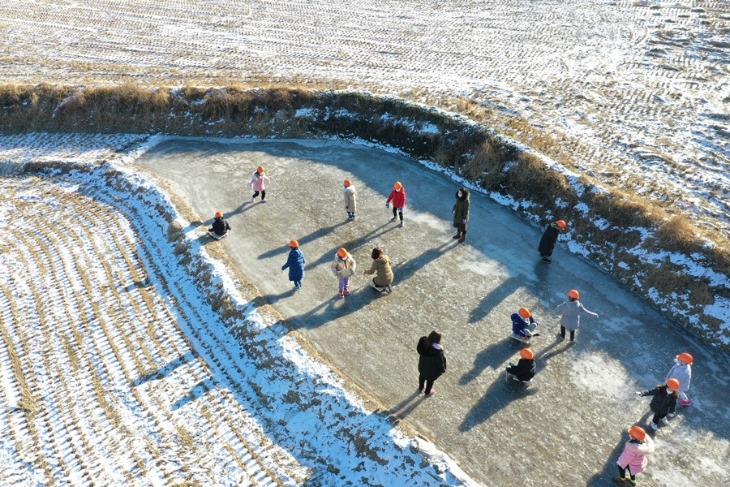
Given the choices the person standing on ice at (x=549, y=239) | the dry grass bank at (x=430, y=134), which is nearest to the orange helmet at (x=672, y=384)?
the dry grass bank at (x=430, y=134)

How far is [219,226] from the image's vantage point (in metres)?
13.9

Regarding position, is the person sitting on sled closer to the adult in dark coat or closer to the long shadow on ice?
the adult in dark coat

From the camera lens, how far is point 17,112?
68.3 feet

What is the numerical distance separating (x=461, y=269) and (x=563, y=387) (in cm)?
387

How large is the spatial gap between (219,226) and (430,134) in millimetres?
7737

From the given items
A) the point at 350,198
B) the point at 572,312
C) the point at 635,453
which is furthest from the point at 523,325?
the point at 350,198

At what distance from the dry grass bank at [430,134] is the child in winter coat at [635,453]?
425 cm

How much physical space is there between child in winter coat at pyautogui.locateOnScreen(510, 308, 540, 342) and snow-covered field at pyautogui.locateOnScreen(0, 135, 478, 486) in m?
3.24

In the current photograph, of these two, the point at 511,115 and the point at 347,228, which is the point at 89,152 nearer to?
the point at 347,228

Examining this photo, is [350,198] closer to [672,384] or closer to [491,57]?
[672,384]

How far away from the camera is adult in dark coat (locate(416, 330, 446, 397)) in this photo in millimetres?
8922

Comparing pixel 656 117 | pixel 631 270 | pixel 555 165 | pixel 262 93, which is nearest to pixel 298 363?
pixel 631 270

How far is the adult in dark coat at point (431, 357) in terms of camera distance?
351 inches

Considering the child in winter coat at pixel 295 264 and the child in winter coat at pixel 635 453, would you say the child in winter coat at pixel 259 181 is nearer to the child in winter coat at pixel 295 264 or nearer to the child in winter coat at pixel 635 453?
the child in winter coat at pixel 295 264
